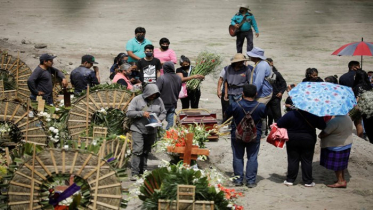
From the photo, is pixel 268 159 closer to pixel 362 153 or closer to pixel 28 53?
pixel 362 153

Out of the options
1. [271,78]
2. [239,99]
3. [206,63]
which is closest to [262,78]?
[271,78]

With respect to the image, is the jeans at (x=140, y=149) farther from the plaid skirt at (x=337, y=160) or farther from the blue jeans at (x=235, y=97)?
the plaid skirt at (x=337, y=160)

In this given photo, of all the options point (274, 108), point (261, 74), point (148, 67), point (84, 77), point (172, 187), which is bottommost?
point (172, 187)

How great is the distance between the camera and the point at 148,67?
13445 millimetres

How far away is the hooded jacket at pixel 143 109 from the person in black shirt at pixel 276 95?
339cm

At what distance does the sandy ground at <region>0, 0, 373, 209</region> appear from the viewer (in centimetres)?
1262

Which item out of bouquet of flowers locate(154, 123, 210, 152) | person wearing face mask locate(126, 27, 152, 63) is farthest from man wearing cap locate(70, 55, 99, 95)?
bouquet of flowers locate(154, 123, 210, 152)

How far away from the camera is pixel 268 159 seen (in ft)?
40.5

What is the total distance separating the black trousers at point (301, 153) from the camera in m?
10.4

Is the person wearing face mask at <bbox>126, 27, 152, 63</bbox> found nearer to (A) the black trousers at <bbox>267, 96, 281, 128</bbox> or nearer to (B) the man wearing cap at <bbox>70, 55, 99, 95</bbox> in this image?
(B) the man wearing cap at <bbox>70, 55, 99, 95</bbox>

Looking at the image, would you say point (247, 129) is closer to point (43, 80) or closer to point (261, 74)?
point (261, 74)

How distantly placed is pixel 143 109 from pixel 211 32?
1683 cm

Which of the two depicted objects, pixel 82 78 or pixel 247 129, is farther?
pixel 82 78

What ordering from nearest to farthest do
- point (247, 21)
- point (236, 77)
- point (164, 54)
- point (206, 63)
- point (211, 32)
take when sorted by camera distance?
point (236, 77)
point (164, 54)
point (206, 63)
point (247, 21)
point (211, 32)
